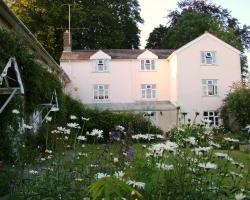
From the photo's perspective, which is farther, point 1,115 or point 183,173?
point 1,115

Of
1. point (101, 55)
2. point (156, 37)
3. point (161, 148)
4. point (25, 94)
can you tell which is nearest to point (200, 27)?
point (156, 37)

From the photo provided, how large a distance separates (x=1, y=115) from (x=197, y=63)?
1090 inches

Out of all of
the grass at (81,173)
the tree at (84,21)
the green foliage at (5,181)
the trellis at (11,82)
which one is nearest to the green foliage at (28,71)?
the trellis at (11,82)

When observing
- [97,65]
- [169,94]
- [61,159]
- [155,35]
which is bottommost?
[61,159]

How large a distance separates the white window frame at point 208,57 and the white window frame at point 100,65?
8290 mm

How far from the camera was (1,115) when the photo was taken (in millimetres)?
13500

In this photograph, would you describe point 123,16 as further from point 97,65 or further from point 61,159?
point 61,159

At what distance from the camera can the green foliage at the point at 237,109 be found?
117ft

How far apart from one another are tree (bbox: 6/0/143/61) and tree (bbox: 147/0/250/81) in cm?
451

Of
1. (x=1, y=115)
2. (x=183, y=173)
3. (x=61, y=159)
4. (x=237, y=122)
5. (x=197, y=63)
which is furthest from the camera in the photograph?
(x=197, y=63)

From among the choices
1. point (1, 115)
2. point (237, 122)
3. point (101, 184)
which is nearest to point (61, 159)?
point (101, 184)

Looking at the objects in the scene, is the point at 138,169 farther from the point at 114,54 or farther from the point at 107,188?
the point at 114,54

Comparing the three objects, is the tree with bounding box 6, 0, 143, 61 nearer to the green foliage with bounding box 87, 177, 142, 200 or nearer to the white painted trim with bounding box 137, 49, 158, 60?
the white painted trim with bounding box 137, 49, 158, 60

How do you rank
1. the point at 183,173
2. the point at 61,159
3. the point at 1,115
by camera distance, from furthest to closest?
the point at 1,115, the point at 61,159, the point at 183,173
